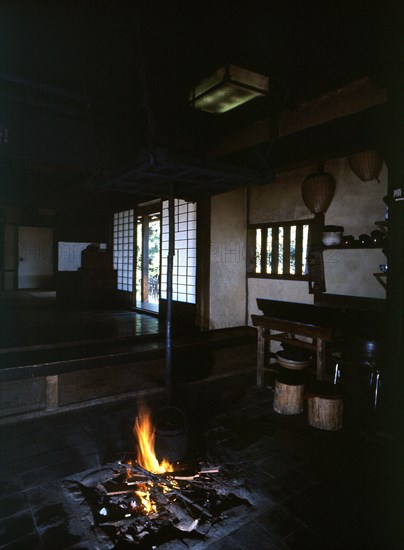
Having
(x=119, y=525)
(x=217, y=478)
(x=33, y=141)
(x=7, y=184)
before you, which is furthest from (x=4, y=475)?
(x=7, y=184)

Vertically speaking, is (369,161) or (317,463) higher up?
(369,161)

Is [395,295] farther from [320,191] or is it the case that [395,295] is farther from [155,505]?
[155,505]

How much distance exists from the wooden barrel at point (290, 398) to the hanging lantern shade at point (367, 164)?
3429 mm

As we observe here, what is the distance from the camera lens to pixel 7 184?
1089cm

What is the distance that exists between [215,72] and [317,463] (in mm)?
5069

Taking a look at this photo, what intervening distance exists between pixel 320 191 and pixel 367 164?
852 mm

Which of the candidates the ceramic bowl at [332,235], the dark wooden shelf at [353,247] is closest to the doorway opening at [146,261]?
the ceramic bowl at [332,235]

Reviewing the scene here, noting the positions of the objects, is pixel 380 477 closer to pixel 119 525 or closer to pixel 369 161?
pixel 119 525

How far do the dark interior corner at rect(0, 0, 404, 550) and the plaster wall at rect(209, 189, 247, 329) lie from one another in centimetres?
5

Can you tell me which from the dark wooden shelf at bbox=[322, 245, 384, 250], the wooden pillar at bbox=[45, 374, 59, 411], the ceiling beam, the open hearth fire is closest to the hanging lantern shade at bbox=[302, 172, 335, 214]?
the dark wooden shelf at bbox=[322, 245, 384, 250]

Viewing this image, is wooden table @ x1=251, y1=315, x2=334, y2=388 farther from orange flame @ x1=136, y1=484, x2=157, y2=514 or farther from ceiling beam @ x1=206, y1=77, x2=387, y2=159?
orange flame @ x1=136, y1=484, x2=157, y2=514

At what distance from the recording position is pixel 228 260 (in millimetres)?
7938

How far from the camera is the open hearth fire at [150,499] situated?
262 centimetres

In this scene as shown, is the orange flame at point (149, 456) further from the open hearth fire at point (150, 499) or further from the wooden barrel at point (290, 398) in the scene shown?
the wooden barrel at point (290, 398)
